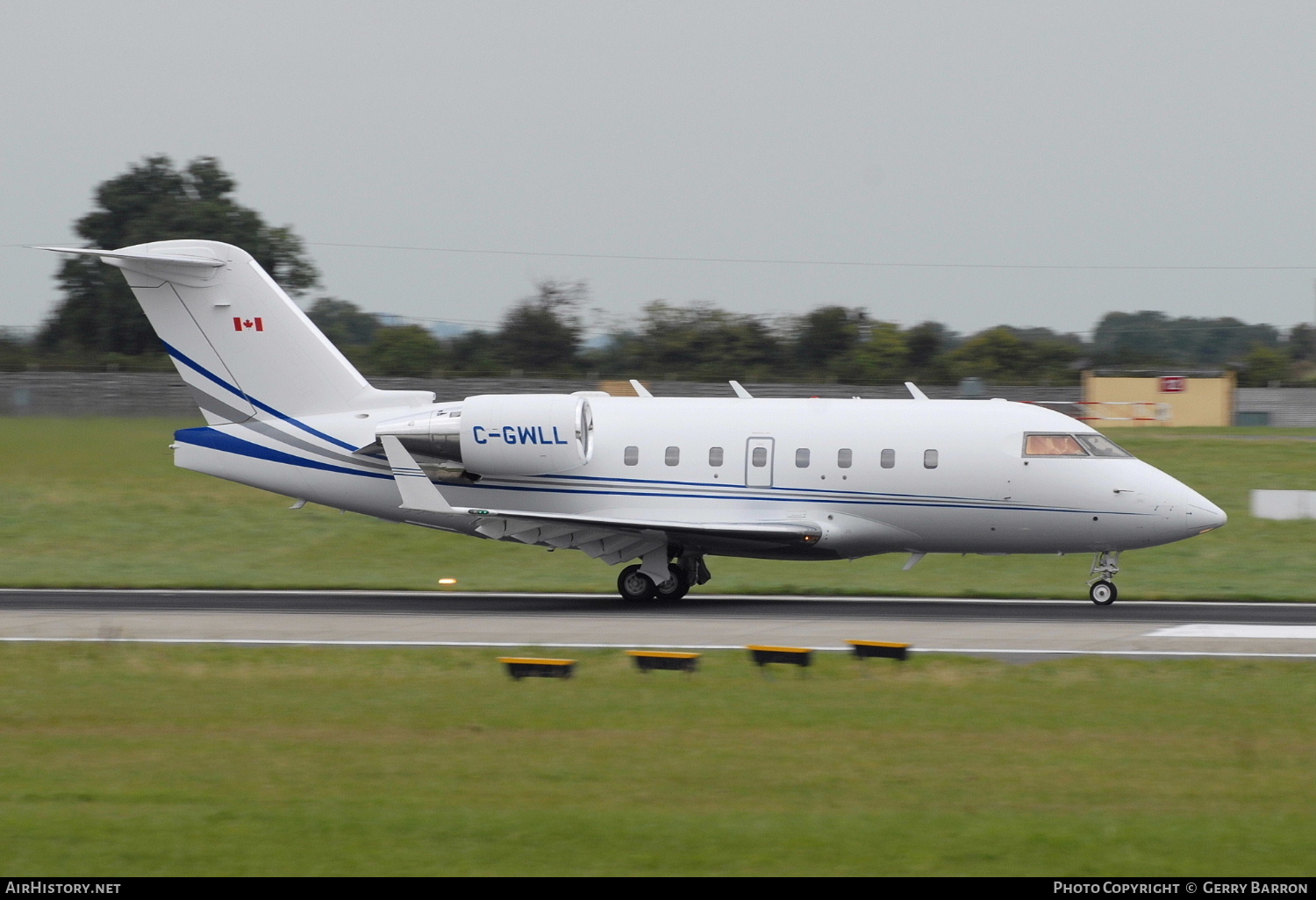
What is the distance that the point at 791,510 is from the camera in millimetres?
22297

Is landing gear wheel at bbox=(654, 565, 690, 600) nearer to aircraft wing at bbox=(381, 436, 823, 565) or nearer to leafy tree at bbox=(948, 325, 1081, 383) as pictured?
aircraft wing at bbox=(381, 436, 823, 565)

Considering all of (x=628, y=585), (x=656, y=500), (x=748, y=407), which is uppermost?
(x=748, y=407)

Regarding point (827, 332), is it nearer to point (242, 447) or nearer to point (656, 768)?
point (242, 447)

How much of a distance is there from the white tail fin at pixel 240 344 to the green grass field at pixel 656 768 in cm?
860

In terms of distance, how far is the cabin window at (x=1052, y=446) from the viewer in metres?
21.8

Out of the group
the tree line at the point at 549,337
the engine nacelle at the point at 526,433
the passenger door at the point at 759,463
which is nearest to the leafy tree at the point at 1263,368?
the tree line at the point at 549,337

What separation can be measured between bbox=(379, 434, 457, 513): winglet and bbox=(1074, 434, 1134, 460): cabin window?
9.76m

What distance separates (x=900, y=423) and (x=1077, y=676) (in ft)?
26.8

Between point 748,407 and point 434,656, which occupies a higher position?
point 748,407

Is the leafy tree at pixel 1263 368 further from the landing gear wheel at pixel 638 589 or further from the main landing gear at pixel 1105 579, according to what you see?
the landing gear wheel at pixel 638 589

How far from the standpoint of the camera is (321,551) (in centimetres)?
2900

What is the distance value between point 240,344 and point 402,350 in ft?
107
